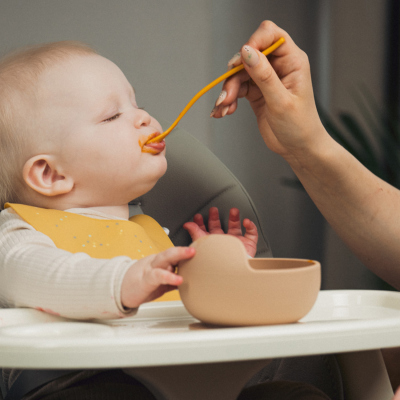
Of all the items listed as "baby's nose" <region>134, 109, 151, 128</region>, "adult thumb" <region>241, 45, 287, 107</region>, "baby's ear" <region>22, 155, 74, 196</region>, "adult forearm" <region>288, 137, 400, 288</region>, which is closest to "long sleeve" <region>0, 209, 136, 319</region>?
"baby's ear" <region>22, 155, 74, 196</region>

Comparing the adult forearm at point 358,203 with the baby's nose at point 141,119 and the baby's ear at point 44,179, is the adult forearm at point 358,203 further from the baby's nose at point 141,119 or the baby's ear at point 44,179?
the baby's ear at point 44,179

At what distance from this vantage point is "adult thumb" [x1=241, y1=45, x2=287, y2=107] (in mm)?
866

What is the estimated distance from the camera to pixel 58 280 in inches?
24.5

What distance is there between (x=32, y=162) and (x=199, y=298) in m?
0.54

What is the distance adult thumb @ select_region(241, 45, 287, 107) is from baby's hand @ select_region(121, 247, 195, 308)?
1.49 ft

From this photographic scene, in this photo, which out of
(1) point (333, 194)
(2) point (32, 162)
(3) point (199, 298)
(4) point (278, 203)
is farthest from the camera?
(4) point (278, 203)

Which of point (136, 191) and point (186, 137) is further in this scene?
point (186, 137)

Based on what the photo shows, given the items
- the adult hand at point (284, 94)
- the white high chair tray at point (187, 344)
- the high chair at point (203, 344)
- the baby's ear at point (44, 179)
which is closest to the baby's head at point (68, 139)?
the baby's ear at point (44, 179)

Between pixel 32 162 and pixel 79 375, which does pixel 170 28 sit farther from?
pixel 79 375

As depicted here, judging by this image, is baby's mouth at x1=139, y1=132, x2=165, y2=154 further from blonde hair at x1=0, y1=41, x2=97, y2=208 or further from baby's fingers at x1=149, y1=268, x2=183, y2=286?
baby's fingers at x1=149, y1=268, x2=183, y2=286

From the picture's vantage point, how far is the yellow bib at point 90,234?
83 cm

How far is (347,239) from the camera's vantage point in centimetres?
113

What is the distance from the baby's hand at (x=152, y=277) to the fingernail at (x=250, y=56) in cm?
45

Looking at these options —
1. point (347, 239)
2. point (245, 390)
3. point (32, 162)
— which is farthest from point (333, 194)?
point (32, 162)
